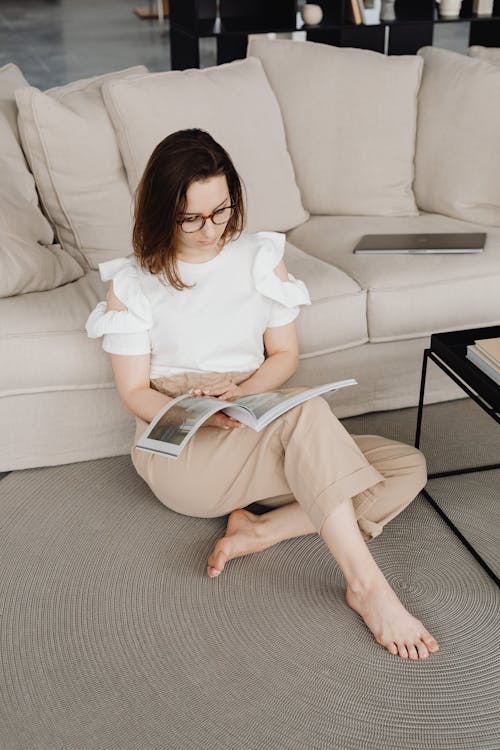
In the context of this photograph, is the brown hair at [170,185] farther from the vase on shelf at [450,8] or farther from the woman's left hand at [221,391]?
the vase on shelf at [450,8]

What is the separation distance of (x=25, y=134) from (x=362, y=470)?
146 centimetres

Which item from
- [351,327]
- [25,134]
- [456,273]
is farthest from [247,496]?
[25,134]

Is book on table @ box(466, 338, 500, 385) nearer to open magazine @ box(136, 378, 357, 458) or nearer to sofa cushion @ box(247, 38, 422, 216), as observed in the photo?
open magazine @ box(136, 378, 357, 458)

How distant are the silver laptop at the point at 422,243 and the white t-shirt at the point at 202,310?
2.05ft

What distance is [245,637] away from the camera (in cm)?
181

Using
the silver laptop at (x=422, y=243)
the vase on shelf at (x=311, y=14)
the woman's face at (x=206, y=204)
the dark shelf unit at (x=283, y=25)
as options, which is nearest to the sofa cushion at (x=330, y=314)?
the silver laptop at (x=422, y=243)

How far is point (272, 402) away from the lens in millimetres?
1828

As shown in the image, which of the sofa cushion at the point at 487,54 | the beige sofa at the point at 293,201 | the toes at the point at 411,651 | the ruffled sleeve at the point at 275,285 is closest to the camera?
the toes at the point at 411,651

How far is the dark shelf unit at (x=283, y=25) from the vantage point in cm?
391

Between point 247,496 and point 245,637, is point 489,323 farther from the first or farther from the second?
point 245,637

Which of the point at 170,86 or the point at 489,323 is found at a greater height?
the point at 170,86

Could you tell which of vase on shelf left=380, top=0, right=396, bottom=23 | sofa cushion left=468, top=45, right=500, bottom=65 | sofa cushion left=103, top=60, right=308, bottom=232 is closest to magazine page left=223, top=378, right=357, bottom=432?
sofa cushion left=103, top=60, right=308, bottom=232

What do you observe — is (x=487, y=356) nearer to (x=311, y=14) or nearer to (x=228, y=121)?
(x=228, y=121)

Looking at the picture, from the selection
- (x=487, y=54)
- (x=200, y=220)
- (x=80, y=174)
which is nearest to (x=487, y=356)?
(x=200, y=220)
